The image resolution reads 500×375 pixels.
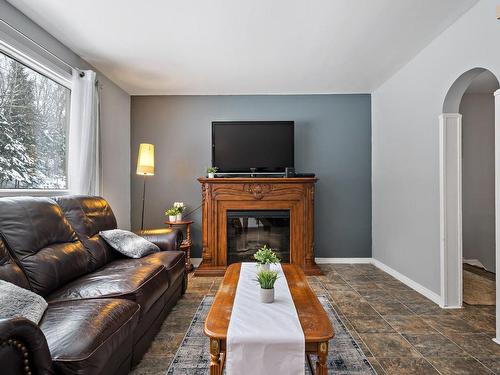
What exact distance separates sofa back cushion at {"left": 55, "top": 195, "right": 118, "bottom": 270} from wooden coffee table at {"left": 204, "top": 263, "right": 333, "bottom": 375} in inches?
47.3

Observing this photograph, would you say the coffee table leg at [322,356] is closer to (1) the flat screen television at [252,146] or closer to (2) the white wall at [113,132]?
(1) the flat screen television at [252,146]

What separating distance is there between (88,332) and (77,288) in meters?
0.69

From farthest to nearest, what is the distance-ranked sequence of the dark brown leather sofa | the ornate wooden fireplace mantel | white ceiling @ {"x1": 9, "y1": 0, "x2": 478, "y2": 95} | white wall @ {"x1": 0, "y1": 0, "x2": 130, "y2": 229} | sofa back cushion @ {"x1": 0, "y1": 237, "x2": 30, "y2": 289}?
the ornate wooden fireplace mantel < white wall @ {"x1": 0, "y1": 0, "x2": 130, "y2": 229} < white ceiling @ {"x1": 9, "y1": 0, "x2": 478, "y2": 95} < sofa back cushion @ {"x1": 0, "y1": 237, "x2": 30, "y2": 289} < the dark brown leather sofa

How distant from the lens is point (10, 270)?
5.50 ft

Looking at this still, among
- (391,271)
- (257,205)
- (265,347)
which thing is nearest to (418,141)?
(391,271)

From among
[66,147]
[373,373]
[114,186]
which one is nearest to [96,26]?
[66,147]

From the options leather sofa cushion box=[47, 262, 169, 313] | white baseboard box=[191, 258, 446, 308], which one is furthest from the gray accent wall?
leather sofa cushion box=[47, 262, 169, 313]

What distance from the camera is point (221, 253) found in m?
4.04

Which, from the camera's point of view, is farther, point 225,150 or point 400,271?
point 225,150

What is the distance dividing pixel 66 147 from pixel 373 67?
3677mm

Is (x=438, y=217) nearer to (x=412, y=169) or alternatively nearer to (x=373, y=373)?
(x=412, y=169)

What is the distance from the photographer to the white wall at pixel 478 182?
4.39m

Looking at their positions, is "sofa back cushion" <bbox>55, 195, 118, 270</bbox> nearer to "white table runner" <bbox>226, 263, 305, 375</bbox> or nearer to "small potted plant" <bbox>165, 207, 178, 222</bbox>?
"small potted plant" <bbox>165, 207, 178, 222</bbox>

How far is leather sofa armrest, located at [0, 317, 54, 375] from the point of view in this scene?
3.13 feet
